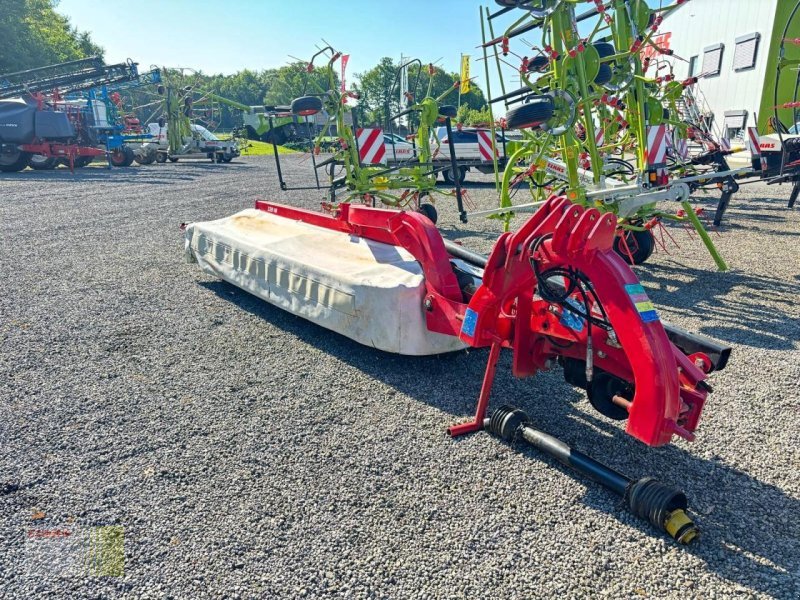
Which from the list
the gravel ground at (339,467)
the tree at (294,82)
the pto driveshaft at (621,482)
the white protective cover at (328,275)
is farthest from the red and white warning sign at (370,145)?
the pto driveshaft at (621,482)

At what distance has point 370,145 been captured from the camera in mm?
7816

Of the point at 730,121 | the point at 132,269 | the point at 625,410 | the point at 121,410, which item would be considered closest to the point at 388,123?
the point at 132,269

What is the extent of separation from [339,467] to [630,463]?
131 cm

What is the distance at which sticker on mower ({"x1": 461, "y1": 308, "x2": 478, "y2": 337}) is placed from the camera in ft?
9.03

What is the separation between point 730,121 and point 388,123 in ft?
51.3

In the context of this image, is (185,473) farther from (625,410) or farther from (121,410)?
(625,410)

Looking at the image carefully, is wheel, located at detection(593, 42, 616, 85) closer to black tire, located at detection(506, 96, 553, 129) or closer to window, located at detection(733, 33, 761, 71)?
black tire, located at detection(506, 96, 553, 129)

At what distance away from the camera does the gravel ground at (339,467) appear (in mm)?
1947

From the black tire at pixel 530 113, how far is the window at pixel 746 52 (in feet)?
56.8

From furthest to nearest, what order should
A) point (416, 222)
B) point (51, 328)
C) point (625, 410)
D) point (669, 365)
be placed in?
point (51, 328) → point (416, 222) → point (625, 410) → point (669, 365)

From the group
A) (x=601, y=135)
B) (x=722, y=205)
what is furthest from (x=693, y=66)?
(x=601, y=135)

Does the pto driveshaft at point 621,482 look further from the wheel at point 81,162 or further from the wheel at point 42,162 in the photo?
the wheel at point 81,162

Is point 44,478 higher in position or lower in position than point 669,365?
lower

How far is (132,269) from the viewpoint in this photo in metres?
5.90
